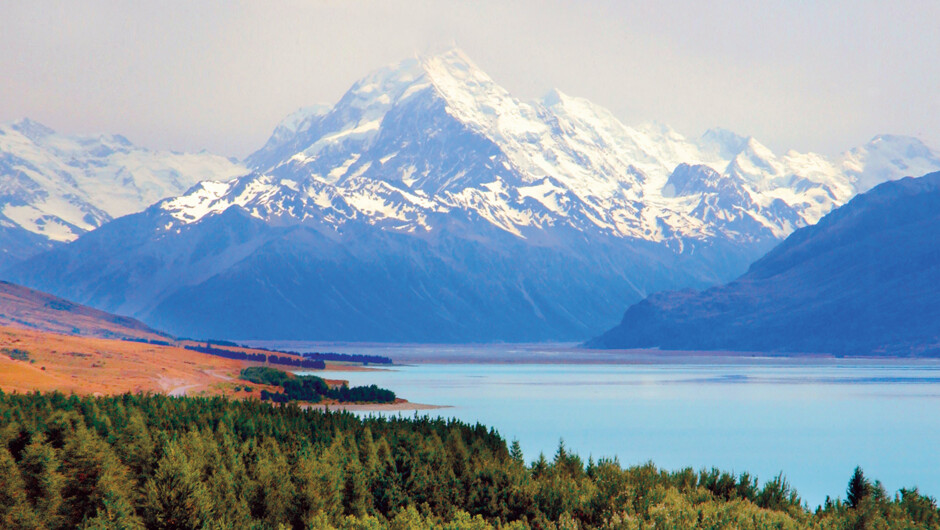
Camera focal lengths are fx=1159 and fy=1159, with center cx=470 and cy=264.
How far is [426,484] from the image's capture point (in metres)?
63.9

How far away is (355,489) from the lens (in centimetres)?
6156

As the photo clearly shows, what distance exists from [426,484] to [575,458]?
35.1ft

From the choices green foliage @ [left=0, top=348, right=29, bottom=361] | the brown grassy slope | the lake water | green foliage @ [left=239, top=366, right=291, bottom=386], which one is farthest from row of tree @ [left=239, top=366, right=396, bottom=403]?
green foliage @ [left=0, top=348, right=29, bottom=361]

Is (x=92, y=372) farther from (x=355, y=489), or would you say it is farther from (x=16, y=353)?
(x=355, y=489)

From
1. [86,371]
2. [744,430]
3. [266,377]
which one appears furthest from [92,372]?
[744,430]

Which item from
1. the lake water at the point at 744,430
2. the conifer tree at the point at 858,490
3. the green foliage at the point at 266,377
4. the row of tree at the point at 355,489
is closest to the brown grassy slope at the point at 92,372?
the green foliage at the point at 266,377

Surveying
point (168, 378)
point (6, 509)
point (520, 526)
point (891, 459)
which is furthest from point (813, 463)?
point (168, 378)

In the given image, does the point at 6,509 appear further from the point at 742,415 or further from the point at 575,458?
the point at 742,415

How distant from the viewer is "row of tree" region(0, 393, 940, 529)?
175 ft

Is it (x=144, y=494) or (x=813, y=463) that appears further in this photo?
(x=813, y=463)

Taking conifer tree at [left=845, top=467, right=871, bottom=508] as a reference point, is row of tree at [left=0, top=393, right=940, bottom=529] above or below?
below

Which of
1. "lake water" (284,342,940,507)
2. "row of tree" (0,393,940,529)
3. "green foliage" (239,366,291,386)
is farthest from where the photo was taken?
"green foliage" (239,366,291,386)

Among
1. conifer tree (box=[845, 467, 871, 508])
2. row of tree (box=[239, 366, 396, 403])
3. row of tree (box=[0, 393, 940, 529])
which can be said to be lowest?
row of tree (box=[0, 393, 940, 529])

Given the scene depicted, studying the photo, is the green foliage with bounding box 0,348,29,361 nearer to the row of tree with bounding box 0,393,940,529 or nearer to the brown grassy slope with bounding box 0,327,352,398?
the brown grassy slope with bounding box 0,327,352,398
